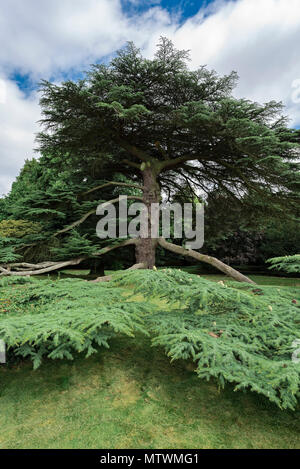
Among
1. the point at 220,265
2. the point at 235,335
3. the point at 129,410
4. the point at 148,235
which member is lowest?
the point at 129,410

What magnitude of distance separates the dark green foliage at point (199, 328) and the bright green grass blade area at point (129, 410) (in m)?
0.27

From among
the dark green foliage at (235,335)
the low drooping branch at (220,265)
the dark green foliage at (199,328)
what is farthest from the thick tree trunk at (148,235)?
the dark green foliage at (235,335)

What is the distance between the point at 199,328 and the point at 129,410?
1014mm

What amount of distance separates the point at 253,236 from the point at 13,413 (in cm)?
1673

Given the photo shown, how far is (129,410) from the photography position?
2191 millimetres

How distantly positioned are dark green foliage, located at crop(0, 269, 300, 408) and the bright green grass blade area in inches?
10.6

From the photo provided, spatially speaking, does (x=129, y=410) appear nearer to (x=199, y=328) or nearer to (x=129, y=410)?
(x=129, y=410)

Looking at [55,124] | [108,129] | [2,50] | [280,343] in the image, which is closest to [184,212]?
[108,129]

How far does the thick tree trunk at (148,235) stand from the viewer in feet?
31.4

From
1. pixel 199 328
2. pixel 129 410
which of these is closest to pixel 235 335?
pixel 199 328

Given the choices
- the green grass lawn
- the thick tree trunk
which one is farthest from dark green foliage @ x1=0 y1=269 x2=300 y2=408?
the thick tree trunk

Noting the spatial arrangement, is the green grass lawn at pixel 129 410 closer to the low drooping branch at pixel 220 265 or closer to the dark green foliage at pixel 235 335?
the dark green foliage at pixel 235 335

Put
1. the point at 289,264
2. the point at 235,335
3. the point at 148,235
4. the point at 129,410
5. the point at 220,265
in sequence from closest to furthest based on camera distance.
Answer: the point at 129,410
the point at 235,335
the point at 289,264
the point at 220,265
the point at 148,235
